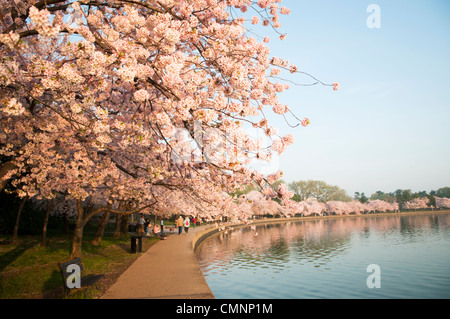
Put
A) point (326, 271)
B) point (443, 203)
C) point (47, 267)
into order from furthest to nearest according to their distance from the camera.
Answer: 1. point (443, 203)
2. point (326, 271)
3. point (47, 267)

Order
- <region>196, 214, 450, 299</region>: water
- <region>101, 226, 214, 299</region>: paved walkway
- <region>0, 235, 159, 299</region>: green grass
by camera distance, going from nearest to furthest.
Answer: <region>101, 226, 214, 299</region>: paved walkway, <region>0, 235, 159, 299</region>: green grass, <region>196, 214, 450, 299</region>: water

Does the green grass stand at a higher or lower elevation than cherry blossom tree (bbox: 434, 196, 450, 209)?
higher

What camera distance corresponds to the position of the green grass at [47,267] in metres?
8.74

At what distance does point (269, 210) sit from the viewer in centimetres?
8906

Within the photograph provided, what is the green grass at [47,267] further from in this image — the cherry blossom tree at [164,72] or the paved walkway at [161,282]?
the cherry blossom tree at [164,72]

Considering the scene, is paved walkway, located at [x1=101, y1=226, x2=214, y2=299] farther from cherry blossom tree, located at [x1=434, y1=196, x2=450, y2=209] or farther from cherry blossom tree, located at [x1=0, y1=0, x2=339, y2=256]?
cherry blossom tree, located at [x1=434, y1=196, x2=450, y2=209]

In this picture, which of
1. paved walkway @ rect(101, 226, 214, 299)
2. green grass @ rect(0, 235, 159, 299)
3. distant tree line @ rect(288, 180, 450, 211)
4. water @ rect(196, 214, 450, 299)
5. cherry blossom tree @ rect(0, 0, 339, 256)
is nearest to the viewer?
cherry blossom tree @ rect(0, 0, 339, 256)

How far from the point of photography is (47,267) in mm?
11711

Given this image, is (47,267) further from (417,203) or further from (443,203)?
(443,203)

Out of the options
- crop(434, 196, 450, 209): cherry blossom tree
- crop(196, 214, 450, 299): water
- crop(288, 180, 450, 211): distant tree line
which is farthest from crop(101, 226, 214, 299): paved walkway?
crop(434, 196, 450, 209): cherry blossom tree

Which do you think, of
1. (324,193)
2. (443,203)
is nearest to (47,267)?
(324,193)

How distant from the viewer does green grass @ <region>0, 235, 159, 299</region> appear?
28.7ft
